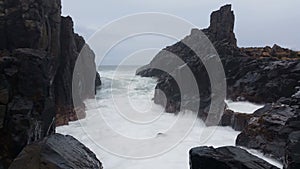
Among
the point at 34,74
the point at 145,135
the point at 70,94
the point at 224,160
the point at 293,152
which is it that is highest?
the point at 34,74

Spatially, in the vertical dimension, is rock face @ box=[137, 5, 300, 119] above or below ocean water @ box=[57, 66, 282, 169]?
above

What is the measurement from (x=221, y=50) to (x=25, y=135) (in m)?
24.2

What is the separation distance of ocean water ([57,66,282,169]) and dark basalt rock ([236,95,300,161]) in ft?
1.52

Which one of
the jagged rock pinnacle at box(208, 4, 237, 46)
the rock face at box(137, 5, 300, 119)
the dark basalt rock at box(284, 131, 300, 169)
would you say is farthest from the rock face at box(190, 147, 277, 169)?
the jagged rock pinnacle at box(208, 4, 237, 46)

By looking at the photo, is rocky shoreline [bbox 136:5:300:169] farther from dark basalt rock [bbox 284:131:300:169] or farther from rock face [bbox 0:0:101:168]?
rock face [bbox 0:0:101:168]

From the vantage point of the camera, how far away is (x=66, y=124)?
20.4 m

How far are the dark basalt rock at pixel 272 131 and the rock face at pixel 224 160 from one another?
498 cm

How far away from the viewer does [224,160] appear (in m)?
6.96

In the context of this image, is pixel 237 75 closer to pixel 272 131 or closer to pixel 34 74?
pixel 272 131

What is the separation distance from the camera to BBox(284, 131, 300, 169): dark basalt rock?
6.89 metres

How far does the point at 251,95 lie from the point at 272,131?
9553mm

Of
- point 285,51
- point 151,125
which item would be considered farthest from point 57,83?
point 285,51

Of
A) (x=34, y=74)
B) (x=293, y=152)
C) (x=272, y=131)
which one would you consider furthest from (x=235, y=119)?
(x=34, y=74)

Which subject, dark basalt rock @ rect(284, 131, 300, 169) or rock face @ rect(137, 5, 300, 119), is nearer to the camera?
dark basalt rock @ rect(284, 131, 300, 169)
